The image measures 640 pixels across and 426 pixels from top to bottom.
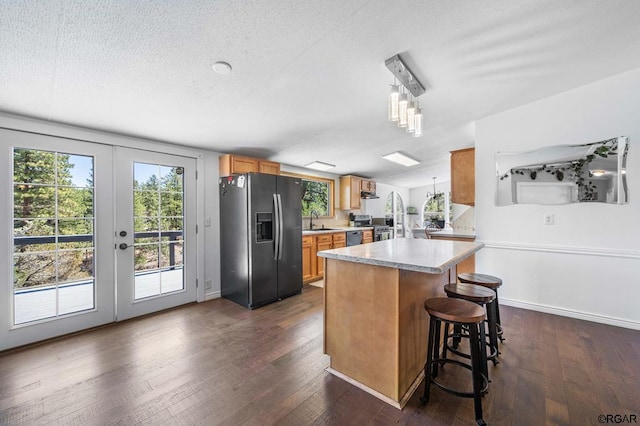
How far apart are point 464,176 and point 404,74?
2.38 meters

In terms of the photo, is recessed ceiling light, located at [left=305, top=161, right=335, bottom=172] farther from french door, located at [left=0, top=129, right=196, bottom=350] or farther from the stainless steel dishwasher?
french door, located at [left=0, top=129, right=196, bottom=350]

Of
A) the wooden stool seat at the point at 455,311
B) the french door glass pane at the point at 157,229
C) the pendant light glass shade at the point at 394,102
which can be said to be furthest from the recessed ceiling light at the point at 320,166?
the wooden stool seat at the point at 455,311

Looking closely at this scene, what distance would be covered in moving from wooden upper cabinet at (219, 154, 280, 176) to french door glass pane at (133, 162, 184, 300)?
57 centimetres

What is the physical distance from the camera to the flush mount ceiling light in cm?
198

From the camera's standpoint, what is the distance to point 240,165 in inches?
150

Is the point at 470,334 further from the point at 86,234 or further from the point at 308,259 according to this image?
the point at 86,234

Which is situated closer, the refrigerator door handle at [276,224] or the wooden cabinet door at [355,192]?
the refrigerator door handle at [276,224]

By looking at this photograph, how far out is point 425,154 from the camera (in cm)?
504

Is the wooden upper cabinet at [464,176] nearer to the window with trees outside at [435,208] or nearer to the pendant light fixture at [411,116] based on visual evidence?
the pendant light fixture at [411,116]

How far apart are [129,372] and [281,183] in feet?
8.34

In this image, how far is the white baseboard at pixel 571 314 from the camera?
2746 mm

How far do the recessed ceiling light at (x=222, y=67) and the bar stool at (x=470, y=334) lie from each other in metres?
2.18

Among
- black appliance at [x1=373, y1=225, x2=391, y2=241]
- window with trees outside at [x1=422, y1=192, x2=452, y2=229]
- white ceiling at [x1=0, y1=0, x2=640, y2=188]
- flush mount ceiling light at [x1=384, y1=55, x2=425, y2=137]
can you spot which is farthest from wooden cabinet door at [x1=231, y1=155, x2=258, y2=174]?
window with trees outside at [x1=422, y1=192, x2=452, y2=229]

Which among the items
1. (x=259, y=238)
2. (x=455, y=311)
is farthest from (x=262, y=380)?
(x=259, y=238)
